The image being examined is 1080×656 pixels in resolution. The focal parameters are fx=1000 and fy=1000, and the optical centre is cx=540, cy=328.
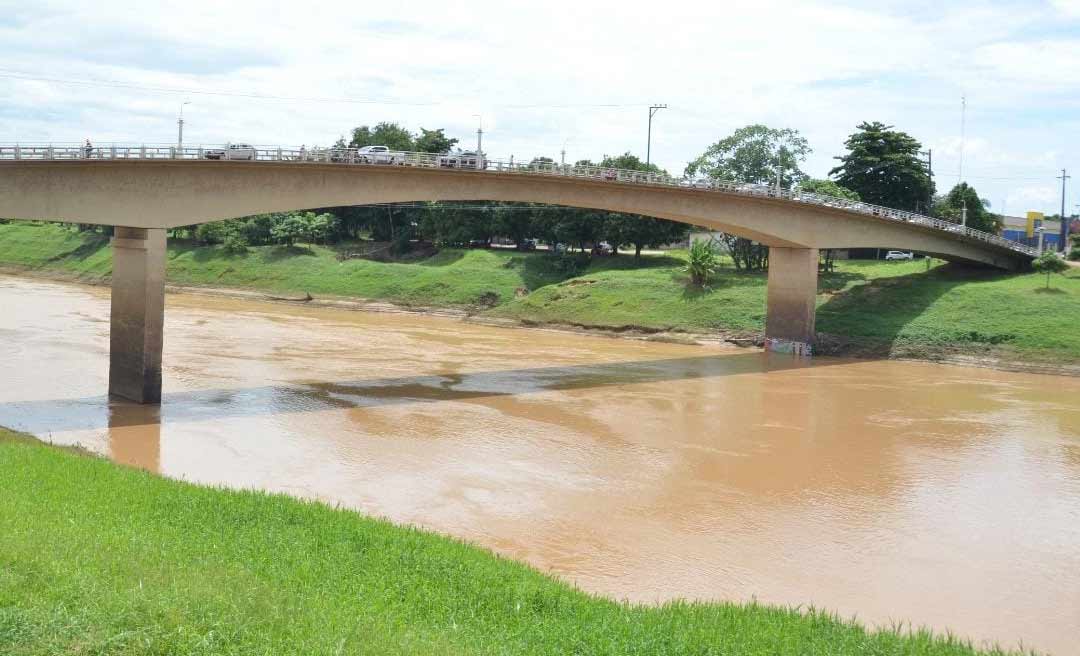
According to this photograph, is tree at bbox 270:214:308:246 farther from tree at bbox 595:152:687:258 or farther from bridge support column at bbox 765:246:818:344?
bridge support column at bbox 765:246:818:344

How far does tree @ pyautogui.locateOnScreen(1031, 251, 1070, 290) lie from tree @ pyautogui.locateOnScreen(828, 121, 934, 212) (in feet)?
55.2

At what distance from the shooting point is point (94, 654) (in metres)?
8.38

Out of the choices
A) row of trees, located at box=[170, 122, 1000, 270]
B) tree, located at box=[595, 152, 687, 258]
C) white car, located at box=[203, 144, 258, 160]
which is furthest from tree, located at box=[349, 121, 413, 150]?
white car, located at box=[203, 144, 258, 160]

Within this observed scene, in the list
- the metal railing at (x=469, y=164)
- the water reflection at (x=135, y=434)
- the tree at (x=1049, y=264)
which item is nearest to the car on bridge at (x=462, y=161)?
the metal railing at (x=469, y=164)

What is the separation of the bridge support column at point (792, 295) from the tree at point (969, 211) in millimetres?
25226

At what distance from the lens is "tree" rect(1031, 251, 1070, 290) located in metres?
52.9

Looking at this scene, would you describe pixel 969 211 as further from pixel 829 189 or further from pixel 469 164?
pixel 469 164

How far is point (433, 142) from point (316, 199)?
1970 inches

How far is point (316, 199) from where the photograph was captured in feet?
109

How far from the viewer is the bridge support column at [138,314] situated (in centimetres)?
2805

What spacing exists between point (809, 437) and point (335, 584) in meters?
19.2

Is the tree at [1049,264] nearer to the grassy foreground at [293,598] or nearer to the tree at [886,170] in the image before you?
the tree at [886,170]

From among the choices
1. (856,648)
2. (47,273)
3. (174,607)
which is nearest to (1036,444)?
(856,648)

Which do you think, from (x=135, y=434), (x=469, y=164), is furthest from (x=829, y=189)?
(x=135, y=434)
